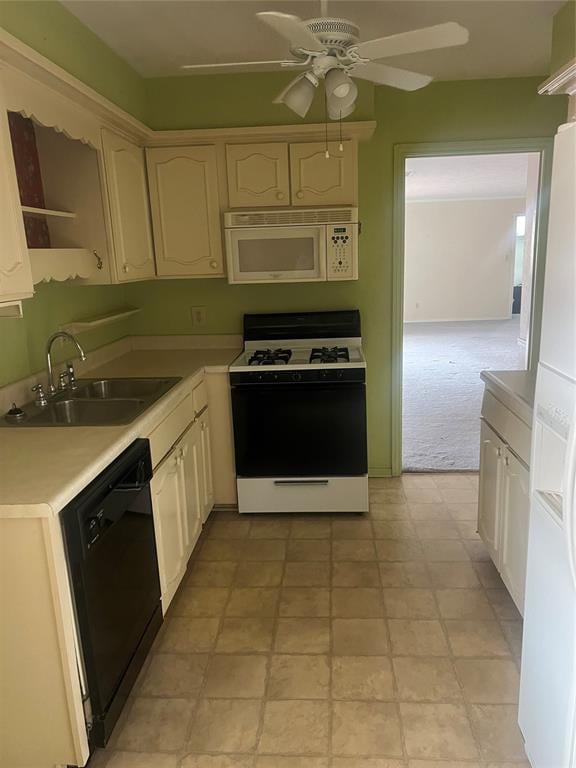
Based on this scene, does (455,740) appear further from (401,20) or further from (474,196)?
(474,196)

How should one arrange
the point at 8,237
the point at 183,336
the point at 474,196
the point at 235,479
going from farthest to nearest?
the point at 474,196
the point at 183,336
the point at 235,479
the point at 8,237

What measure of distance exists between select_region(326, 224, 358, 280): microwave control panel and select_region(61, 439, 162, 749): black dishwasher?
1588 mm

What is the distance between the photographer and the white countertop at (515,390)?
1995 mm

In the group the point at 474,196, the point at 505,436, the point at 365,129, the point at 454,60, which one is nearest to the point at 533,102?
the point at 454,60

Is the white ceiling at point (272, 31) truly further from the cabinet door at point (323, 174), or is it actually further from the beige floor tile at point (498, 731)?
the beige floor tile at point (498, 731)

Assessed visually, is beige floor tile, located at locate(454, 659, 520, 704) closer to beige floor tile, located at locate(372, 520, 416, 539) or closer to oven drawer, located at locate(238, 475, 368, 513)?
beige floor tile, located at locate(372, 520, 416, 539)

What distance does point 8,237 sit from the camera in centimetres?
173

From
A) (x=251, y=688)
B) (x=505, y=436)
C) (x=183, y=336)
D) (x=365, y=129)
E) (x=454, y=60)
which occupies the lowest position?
(x=251, y=688)

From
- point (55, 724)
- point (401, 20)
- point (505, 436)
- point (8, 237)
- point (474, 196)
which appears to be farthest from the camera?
point (474, 196)

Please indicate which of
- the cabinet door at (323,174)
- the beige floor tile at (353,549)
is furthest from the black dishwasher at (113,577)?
the cabinet door at (323,174)

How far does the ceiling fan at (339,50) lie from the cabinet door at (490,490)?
4.85ft

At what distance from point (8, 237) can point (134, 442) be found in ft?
2.55

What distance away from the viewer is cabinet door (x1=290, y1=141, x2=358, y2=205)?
3053mm

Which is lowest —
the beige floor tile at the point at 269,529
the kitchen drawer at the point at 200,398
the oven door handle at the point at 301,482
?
the beige floor tile at the point at 269,529
